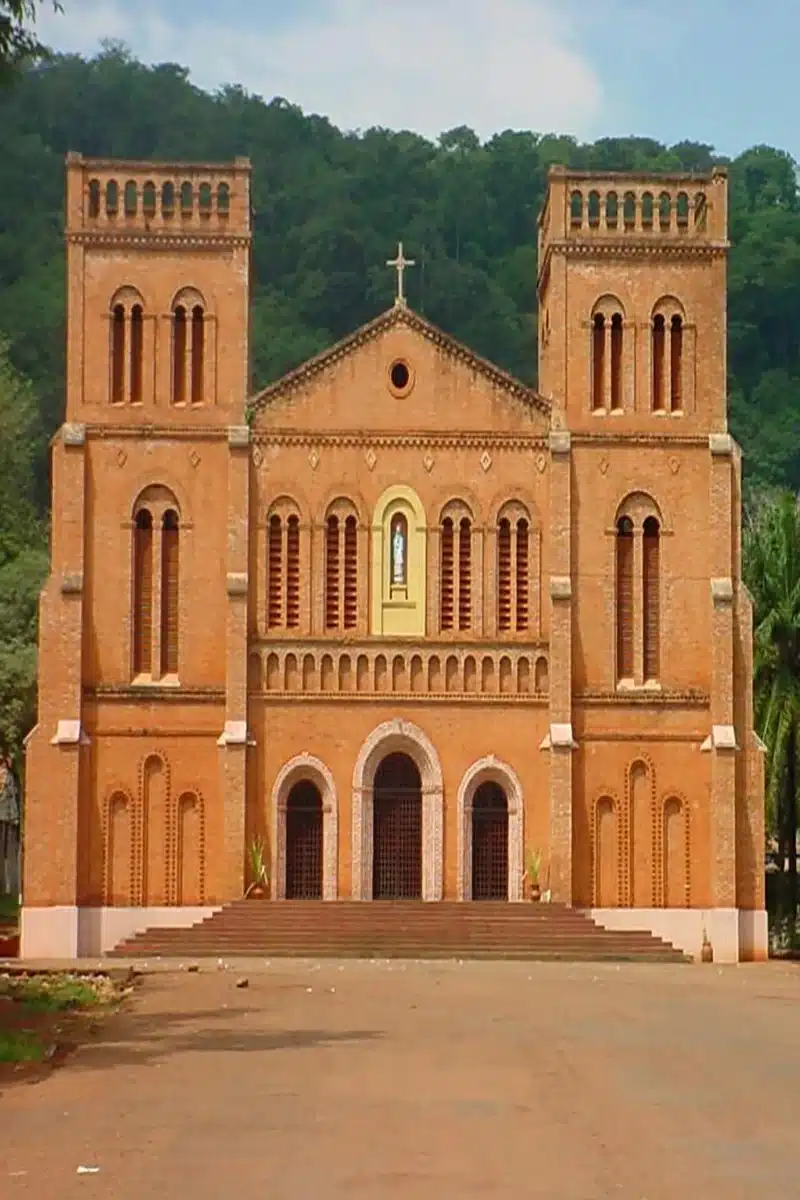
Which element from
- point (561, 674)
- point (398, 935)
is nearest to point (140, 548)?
point (561, 674)

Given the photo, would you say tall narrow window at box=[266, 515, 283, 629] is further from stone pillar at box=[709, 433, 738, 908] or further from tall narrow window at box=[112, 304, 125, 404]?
stone pillar at box=[709, 433, 738, 908]

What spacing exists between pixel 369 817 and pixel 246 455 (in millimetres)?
7292

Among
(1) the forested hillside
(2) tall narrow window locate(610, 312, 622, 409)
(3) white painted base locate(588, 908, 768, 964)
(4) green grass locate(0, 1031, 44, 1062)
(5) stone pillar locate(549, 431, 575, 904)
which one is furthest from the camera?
(1) the forested hillside

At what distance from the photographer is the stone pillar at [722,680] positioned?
40.8 metres

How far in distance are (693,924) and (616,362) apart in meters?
10.9

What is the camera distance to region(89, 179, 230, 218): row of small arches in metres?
42.6

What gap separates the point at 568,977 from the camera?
3450 cm

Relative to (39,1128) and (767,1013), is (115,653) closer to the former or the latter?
(767,1013)

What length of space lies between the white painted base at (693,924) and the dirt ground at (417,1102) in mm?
11136

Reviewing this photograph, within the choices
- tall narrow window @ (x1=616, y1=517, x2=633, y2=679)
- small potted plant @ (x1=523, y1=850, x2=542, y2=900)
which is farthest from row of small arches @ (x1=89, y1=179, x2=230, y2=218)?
small potted plant @ (x1=523, y1=850, x2=542, y2=900)

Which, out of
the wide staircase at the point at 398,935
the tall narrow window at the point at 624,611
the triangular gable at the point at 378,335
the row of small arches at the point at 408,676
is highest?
the triangular gable at the point at 378,335

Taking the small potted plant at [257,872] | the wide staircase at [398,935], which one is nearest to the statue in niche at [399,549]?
the small potted plant at [257,872]

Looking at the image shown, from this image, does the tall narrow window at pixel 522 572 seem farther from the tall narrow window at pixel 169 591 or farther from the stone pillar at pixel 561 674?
the tall narrow window at pixel 169 591

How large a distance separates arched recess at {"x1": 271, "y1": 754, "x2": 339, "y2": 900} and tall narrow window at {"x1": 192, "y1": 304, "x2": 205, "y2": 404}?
23.9 ft
